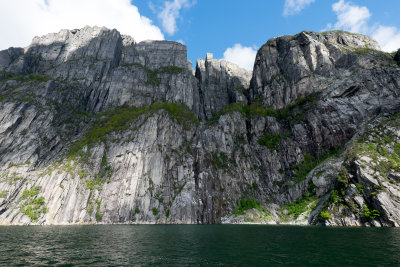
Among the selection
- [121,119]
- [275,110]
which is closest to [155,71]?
[121,119]

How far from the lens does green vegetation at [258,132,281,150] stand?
113787 mm

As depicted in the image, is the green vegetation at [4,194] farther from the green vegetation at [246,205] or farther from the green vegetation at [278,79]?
the green vegetation at [278,79]

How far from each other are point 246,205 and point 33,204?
80.6 m

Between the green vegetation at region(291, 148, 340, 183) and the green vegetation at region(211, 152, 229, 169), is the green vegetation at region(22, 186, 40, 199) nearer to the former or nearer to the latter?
the green vegetation at region(211, 152, 229, 169)

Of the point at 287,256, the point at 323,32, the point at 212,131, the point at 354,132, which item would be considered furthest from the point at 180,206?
the point at 323,32

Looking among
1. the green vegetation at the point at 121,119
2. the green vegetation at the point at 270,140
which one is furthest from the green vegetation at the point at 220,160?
the green vegetation at the point at 121,119

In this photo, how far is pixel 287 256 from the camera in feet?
81.8

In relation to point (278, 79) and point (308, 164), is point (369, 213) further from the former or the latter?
point (278, 79)

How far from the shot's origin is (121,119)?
11944cm

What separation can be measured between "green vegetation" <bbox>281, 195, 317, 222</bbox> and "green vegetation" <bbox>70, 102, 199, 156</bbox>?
63.2 metres

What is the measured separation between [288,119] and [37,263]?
382 feet

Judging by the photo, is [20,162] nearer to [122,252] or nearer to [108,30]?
[122,252]

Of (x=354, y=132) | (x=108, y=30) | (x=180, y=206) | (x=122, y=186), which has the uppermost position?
(x=108, y=30)

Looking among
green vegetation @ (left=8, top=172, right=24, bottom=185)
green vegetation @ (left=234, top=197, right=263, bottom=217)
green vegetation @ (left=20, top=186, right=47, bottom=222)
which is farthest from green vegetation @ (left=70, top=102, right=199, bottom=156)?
green vegetation @ (left=234, top=197, right=263, bottom=217)
